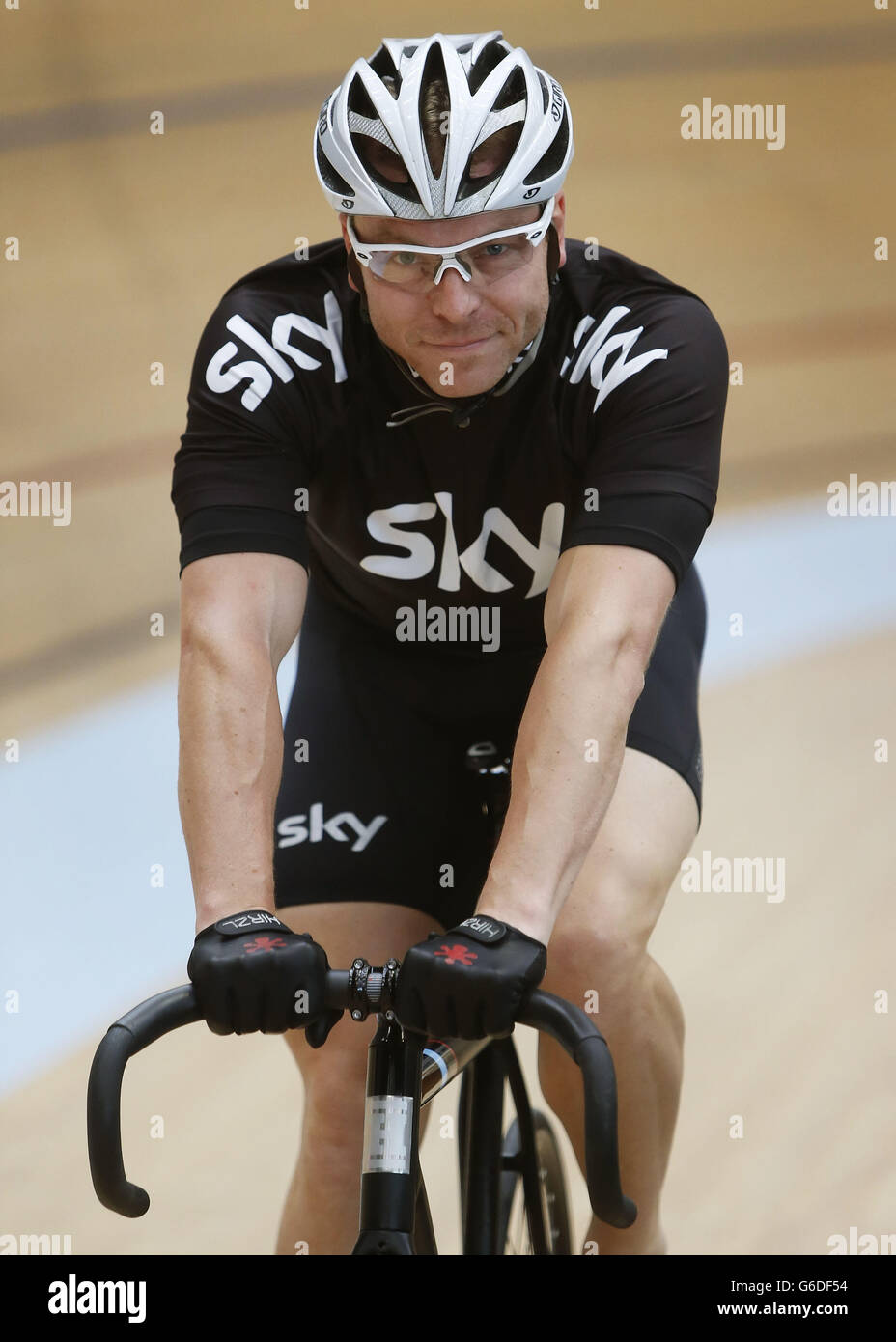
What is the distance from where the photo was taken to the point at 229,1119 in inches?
130

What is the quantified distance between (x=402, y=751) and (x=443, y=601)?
23 centimetres

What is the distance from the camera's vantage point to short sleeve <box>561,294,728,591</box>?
1.60 meters

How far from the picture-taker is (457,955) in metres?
1.29

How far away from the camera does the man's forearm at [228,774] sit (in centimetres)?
150

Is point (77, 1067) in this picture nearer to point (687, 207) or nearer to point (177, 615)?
point (177, 615)

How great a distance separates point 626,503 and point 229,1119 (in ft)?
7.03

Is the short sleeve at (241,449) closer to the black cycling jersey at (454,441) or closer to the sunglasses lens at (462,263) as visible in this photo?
the black cycling jersey at (454,441)

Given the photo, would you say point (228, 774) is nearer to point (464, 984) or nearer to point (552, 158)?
point (464, 984)
